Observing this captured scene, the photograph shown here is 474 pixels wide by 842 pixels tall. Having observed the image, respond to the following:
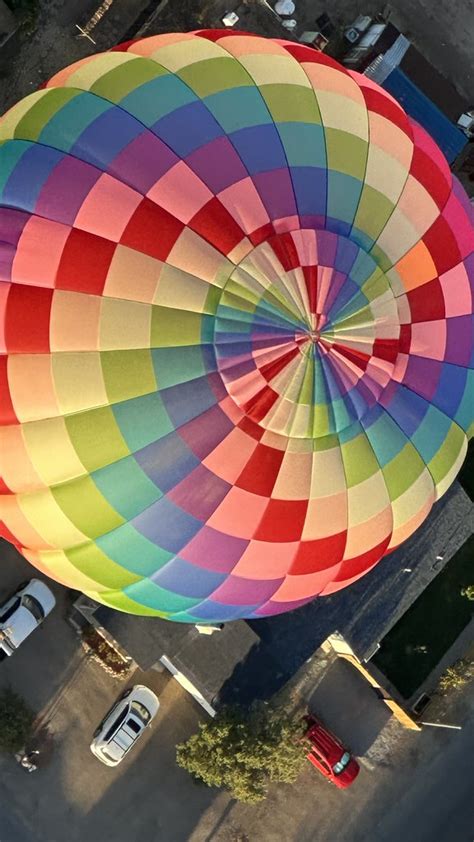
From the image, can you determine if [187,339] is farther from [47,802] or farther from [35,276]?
[47,802]

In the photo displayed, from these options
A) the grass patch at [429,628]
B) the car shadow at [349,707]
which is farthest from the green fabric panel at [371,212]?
the car shadow at [349,707]

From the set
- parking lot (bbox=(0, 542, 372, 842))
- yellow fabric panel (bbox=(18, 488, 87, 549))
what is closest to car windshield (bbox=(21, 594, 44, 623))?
parking lot (bbox=(0, 542, 372, 842))

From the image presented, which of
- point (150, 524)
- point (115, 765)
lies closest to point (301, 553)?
point (150, 524)

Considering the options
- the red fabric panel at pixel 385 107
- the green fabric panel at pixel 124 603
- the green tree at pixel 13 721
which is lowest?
the green tree at pixel 13 721

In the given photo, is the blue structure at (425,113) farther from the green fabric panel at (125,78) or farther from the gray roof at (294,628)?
the gray roof at (294,628)

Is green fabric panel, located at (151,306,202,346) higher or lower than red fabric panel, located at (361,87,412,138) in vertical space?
lower

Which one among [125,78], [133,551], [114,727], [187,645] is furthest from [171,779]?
[125,78]

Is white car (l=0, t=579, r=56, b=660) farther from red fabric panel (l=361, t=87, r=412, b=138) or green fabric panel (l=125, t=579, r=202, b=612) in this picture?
red fabric panel (l=361, t=87, r=412, b=138)
